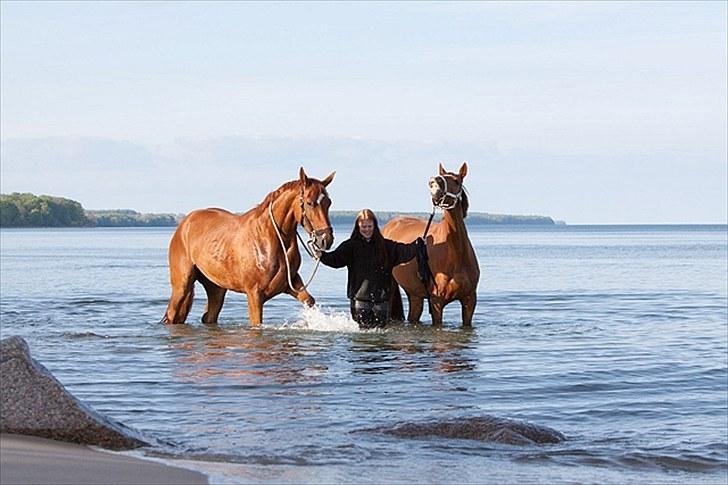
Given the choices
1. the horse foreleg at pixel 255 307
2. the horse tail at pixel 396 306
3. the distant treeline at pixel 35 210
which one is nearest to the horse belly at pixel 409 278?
the horse tail at pixel 396 306

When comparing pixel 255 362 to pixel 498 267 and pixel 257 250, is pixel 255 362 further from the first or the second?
pixel 498 267

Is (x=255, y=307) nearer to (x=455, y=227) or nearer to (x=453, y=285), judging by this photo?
→ (x=453, y=285)

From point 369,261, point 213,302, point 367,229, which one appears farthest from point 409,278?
point 213,302

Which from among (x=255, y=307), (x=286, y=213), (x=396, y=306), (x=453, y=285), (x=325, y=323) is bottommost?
(x=325, y=323)

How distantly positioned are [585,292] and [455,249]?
13166mm

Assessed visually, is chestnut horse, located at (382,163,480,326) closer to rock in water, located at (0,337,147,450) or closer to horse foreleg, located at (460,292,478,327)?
horse foreleg, located at (460,292,478,327)

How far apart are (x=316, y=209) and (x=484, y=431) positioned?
18.9ft

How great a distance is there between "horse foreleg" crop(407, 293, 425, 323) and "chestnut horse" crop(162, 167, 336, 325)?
4.29 feet

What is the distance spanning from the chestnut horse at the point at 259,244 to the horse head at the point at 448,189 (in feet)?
3.86

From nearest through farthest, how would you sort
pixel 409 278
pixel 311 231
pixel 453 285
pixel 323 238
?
pixel 323 238 → pixel 311 231 → pixel 453 285 → pixel 409 278

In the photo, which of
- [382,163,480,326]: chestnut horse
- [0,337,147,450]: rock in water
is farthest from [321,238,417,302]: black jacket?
[0,337,147,450]: rock in water

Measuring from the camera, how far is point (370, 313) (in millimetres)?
14734

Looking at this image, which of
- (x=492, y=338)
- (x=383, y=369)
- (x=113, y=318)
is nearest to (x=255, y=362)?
(x=383, y=369)

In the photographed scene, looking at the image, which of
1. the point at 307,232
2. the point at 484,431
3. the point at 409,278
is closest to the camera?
the point at 484,431
